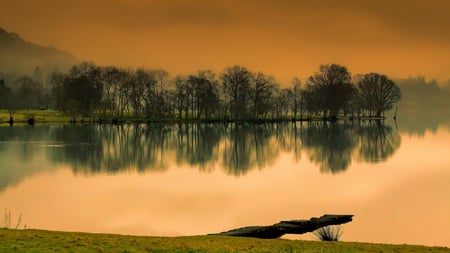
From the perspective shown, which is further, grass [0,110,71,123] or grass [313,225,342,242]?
grass [0,110,71,123]

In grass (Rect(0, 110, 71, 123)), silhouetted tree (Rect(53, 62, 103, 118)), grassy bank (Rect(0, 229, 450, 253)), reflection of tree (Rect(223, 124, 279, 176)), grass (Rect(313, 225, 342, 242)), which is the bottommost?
reflection of tree (Rect(223, 124, 279, 176))

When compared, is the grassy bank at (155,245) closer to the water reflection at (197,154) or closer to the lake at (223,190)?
the lake at (223,190)

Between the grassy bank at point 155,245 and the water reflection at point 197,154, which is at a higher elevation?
the grassy bank at point 155,245

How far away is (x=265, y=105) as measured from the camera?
159000 mm

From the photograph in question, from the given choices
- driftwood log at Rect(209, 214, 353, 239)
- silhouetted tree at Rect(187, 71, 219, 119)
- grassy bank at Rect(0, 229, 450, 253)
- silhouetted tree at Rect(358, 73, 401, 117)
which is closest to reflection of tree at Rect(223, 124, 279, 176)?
driftwood log at Rect(209, 214, 353, 239)

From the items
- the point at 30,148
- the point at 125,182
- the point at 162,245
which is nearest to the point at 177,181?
the point at 125,182

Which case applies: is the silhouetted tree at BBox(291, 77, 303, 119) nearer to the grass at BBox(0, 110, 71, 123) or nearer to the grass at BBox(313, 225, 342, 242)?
the grass at BBox(0, 110, 71, 123)

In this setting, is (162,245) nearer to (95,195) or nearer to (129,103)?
(95,195)

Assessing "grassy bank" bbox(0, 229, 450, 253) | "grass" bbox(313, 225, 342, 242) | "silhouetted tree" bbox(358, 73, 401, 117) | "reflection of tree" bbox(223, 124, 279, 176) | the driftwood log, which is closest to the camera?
"grassy bank" bbox(0, 229, 450, 253)

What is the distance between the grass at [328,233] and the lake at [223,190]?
418 millimetres

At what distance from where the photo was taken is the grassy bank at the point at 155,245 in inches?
678

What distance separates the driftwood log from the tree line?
130 m

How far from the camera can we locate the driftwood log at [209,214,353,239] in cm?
2289

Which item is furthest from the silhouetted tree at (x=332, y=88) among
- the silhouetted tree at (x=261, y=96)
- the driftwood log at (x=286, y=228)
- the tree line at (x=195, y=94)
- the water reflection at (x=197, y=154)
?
the driftwood log at (x=286, y=228)
